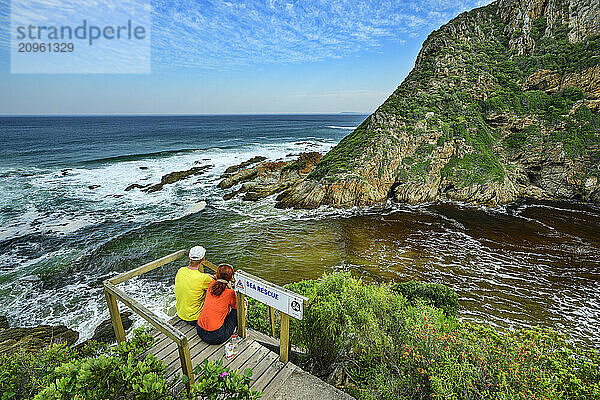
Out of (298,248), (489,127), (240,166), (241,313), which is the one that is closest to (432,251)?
(298,248)

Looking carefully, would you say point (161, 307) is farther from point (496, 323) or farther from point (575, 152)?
point (575, 152)

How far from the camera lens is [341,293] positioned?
25.2ft

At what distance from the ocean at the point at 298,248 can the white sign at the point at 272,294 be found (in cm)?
846

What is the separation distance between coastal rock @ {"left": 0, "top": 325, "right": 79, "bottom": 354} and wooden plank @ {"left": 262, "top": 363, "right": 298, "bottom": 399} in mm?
9286

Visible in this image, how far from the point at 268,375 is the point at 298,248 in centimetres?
1244

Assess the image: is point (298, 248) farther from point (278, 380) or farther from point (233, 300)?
point (278, 380)

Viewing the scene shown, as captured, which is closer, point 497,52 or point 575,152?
point 575,152

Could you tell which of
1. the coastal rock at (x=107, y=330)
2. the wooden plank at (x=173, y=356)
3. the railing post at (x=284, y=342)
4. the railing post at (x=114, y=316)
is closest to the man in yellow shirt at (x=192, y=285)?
the wooden plank at (x=173, y=356)

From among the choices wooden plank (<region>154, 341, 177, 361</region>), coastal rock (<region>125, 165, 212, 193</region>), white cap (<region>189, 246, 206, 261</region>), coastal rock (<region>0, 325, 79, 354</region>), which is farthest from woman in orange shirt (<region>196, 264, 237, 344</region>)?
coastal rock (<region>125, 165, 212, 193</region>)

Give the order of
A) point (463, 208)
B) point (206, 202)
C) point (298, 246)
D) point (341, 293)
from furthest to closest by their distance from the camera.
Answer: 1. point (206, 202)
2. point (463, 208)
3. point (298, 246)
4. point (341, 293)

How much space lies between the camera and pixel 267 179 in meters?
32.8

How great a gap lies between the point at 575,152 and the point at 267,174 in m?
30.8

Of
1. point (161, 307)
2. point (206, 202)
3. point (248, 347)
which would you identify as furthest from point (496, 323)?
point (206, 202)

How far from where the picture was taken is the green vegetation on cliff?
450 centimetres
